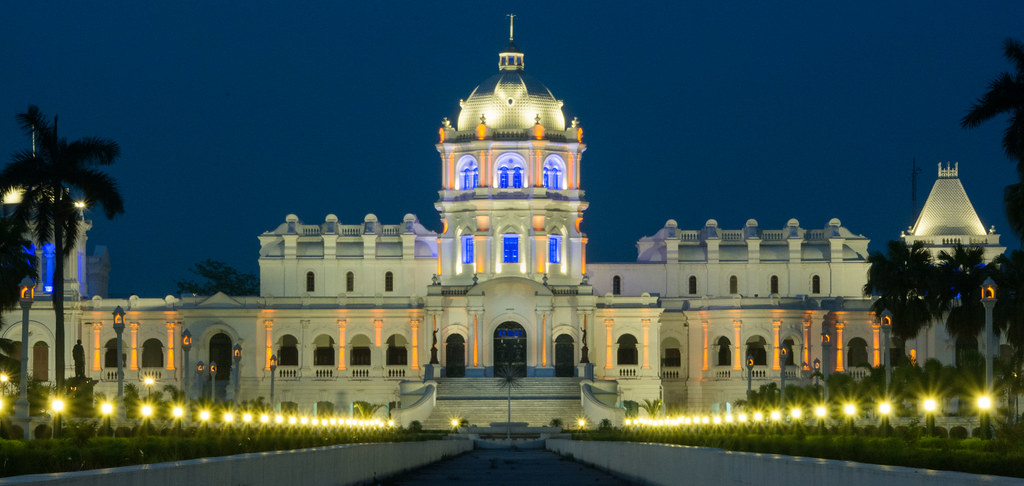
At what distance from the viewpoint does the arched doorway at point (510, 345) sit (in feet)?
351

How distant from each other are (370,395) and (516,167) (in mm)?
17247

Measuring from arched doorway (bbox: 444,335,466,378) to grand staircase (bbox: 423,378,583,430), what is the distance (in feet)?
8.67

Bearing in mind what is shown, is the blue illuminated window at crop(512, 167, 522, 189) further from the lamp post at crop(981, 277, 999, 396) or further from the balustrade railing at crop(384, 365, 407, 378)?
the lamp post at crop(981, 277, 999, 396)

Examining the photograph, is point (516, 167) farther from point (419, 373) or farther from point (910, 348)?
point (910, 348)

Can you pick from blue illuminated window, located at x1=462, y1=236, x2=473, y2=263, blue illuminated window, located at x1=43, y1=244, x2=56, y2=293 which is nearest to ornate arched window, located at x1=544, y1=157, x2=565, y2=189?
blue illuminated window, located at x1=462, y1=236, x2=473, y2=263

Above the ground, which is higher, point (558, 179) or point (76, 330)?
point (558, 179)

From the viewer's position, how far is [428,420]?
98250 millimetres

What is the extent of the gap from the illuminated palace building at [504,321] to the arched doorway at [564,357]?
9 cm

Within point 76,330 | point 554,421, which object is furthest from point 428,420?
point 76,330

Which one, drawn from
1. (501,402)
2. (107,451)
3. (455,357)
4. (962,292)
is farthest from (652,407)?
(107,451)

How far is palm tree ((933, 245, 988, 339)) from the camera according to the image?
76.0 metres

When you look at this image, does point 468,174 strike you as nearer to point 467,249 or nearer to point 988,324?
point 467,249

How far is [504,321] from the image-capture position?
352 feet

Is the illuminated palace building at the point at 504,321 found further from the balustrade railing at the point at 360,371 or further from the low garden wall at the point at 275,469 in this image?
the low garden wall at the point at 275,469
